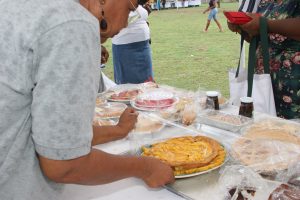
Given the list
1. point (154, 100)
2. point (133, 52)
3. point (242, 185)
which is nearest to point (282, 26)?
point (154, 100)

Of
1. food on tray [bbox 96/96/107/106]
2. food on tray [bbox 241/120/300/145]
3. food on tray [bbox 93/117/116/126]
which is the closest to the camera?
food on tray [bbox 241/120/300/145]

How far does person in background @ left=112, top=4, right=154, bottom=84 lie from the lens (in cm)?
341

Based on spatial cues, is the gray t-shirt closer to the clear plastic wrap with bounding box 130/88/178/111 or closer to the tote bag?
the clear plastic wrap with bounding box 130/88/178/111

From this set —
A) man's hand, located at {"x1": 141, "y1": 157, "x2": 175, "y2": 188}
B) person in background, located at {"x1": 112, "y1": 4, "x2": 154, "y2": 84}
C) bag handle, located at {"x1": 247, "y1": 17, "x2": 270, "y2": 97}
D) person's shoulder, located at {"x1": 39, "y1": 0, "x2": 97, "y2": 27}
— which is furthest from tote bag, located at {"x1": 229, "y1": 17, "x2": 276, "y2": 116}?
person in background, located at {"x1": 112, "y1": 4, "x2": 154, "y2": 84}

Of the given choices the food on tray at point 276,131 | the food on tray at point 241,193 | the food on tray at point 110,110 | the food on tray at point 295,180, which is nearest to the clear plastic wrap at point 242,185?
the food on tray at point 241,193

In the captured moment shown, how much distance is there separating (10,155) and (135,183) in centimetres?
48

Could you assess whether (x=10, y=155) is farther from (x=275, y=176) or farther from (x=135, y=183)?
(x=275, y=176)

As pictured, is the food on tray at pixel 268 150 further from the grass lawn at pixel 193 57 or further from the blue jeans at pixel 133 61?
the grass lawn at pixel 193 57

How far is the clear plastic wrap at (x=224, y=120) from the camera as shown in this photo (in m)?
1.62

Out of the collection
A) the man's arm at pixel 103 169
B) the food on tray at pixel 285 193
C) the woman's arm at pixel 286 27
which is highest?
the woman's arm at pixel 286 27

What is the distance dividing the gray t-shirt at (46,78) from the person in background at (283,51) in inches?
55.3

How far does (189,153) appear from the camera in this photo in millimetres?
1298

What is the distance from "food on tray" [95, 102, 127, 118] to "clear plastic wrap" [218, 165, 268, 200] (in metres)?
0.87

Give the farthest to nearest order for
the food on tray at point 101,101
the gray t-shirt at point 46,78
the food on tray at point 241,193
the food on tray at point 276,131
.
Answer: the food on tray at point 101,101 < the food on tray at point 276,131 < the food on tray at point 241,193 < the gray t-shirt at point 46,78
